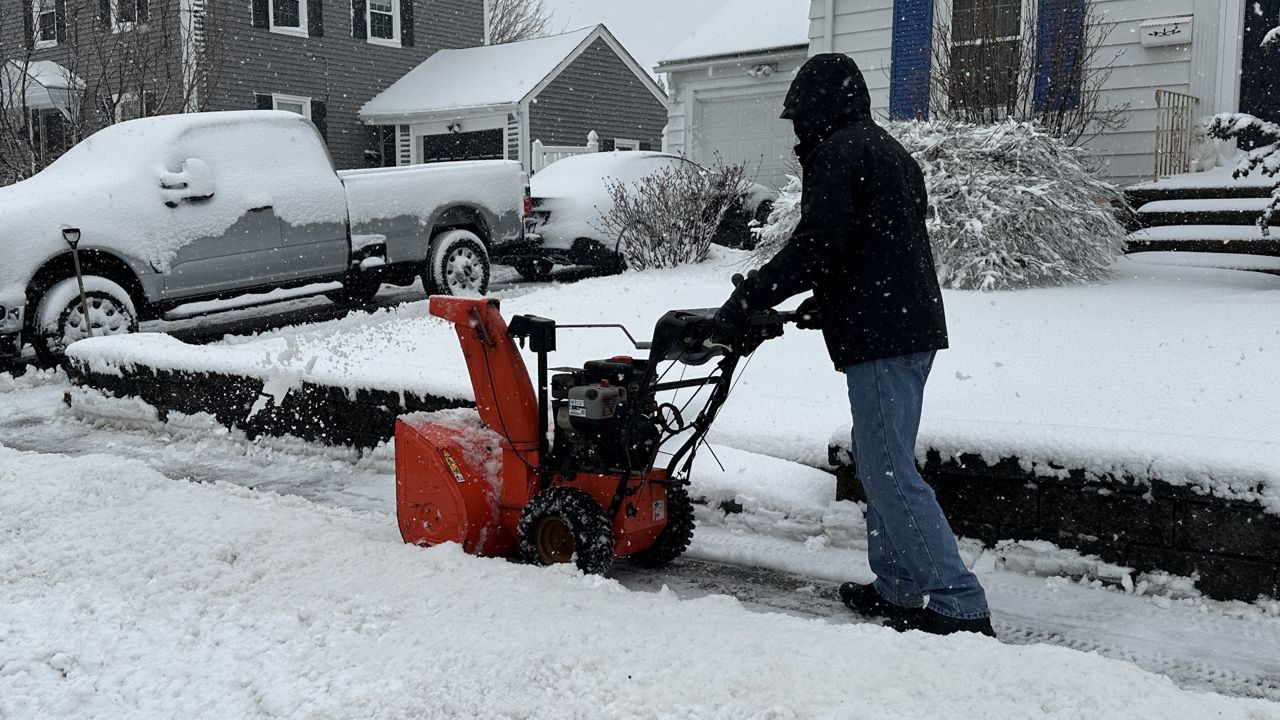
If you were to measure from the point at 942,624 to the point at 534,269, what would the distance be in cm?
1157

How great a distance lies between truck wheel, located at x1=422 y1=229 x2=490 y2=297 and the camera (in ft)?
37.7

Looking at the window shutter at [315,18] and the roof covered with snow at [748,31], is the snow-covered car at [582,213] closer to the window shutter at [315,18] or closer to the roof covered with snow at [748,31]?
the roof covered with snow at [748,31]

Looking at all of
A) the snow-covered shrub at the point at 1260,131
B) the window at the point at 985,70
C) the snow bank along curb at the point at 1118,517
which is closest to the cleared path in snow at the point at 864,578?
the snow bank along curb at the point at 1118,517

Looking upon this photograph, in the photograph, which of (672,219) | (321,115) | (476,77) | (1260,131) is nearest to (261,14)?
(321,115)

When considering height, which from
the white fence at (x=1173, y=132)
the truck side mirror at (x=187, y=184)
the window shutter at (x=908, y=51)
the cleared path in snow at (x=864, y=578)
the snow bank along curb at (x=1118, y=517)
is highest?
the window shutter at (x=908, y=51)

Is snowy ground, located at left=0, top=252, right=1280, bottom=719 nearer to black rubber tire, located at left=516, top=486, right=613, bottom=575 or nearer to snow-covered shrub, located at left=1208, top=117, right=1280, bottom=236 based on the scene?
black rubber tire, located at left=516, top=486, right=613, bottom=575

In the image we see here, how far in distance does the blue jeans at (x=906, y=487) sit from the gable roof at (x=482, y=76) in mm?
21449

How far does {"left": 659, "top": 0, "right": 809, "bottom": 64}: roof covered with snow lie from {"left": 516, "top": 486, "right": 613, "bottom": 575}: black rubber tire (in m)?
15.1

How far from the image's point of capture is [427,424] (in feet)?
14.2

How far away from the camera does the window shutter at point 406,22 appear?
26.5m

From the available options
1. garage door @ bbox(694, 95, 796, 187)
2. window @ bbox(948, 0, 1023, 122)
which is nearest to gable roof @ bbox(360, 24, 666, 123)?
garage door @ bbox(694, 95, 796, 187)

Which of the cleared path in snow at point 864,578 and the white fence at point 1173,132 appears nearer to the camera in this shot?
the cleared path in snow at point 864,578

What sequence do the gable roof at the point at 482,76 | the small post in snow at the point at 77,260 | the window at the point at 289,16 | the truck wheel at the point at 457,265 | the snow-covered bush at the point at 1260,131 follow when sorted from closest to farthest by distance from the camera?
the snow-covered bush at the point at 1260,131, the small post in snow at the point at 77,260, the truck wheel at the point at 457,265, the window at the point at 289,16, the gable roof at the point at 482,76

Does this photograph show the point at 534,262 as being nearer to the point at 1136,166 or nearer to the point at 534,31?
the point at 1136,166
